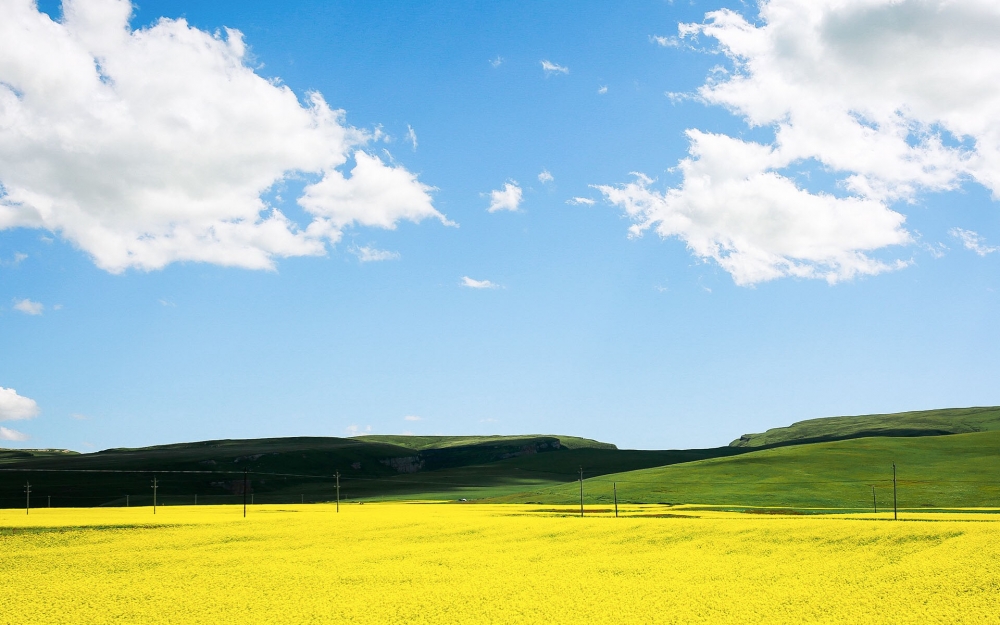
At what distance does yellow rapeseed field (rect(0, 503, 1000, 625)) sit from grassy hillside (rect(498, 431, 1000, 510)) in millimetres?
58167

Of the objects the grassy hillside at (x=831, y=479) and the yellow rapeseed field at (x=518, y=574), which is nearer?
the yellow rapeseed field at (x=518, y=574)

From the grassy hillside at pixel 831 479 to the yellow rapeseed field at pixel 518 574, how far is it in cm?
5817

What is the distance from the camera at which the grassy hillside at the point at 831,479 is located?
101812mm

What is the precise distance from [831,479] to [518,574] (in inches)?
4053

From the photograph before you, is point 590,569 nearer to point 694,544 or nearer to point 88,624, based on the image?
point 694,544

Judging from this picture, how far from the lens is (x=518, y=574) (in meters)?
33.2

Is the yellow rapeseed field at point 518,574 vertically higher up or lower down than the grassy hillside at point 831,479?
higher up

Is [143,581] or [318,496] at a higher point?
[143,581]

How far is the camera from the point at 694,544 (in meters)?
41.5

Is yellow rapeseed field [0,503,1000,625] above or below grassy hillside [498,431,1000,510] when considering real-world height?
above

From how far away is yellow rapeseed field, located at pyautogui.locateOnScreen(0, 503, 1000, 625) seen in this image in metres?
25.8

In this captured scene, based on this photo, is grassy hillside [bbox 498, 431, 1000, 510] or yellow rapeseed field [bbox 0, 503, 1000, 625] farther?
grassy hillside [bbox 498, 431, 1000, 510]

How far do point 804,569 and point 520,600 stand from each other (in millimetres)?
13214

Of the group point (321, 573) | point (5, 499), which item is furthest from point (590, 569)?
point (5, 499)
